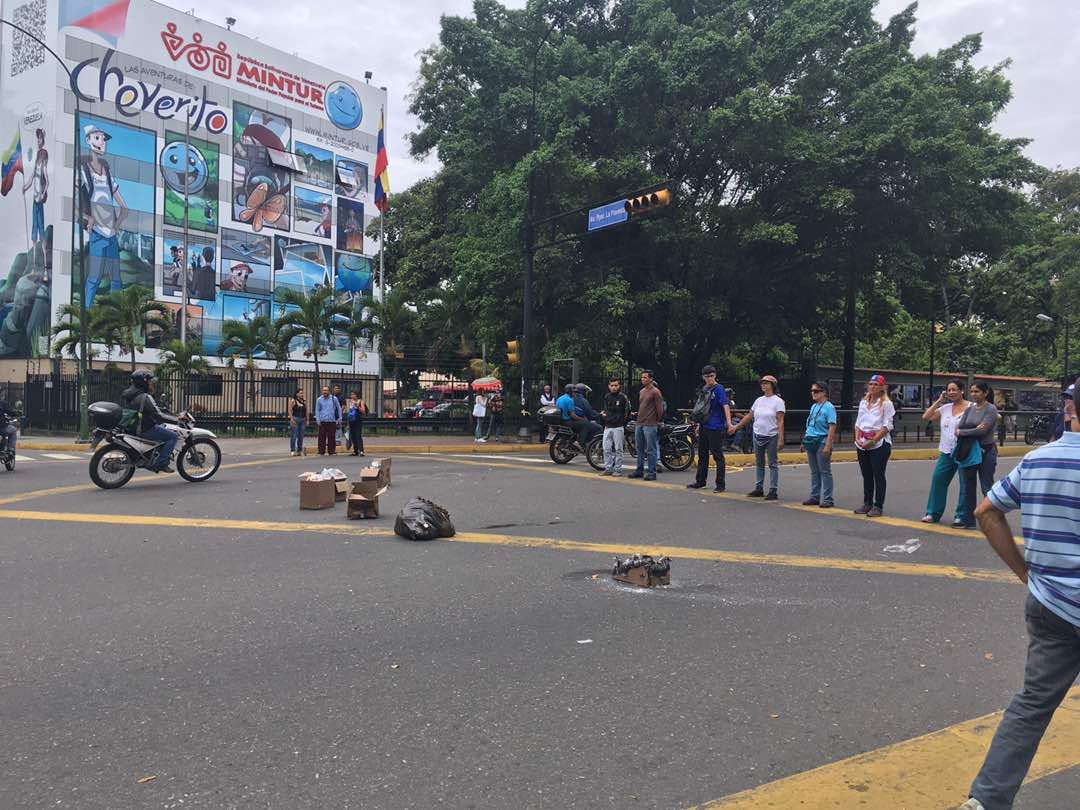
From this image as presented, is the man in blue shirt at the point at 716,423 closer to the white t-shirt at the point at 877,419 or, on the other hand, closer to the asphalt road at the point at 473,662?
the white t-shirt at the point at 877,419

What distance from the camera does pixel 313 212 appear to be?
60906mm

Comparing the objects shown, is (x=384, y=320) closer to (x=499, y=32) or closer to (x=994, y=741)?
(x=499, y=32)

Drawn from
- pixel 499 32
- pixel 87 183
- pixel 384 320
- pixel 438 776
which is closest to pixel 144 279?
pixel 87 183

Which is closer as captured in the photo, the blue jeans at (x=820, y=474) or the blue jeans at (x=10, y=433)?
the blue jeans at (x=820, y=474)

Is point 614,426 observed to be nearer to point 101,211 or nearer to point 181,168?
point 101,211

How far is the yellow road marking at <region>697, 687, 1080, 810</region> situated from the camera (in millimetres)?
2988

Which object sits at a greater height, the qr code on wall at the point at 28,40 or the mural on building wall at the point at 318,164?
the qr code on wall at the point at 28,40

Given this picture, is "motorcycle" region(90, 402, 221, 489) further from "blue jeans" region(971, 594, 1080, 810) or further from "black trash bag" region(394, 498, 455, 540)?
"blue jeans" region(971, 594, 1080, 810)

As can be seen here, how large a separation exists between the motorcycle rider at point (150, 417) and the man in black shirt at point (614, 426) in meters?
6.92

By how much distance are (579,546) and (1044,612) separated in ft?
16.6

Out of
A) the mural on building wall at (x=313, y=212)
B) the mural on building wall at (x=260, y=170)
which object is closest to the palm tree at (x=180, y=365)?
the mural on building wall at (x=260, y=170)

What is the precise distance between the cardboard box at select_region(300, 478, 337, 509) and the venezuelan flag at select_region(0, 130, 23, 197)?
168 feet

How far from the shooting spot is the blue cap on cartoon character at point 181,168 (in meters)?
51.2

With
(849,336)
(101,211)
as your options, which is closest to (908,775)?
(849,336)
